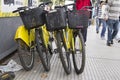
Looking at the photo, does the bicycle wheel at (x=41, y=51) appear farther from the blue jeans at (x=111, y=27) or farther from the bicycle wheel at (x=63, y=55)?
the blue jeans at (x=111, y=27)

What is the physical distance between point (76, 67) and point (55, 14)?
1000mm

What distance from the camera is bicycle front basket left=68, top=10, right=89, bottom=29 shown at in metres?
5.22

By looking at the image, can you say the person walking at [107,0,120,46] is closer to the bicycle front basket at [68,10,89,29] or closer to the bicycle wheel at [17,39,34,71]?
the bicycle front basket at [68,10,89,29]

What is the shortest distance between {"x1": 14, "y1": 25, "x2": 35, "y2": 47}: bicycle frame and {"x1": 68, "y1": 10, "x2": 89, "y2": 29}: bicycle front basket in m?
0.68

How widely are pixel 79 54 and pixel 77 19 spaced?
60 cm

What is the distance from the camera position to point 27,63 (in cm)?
548

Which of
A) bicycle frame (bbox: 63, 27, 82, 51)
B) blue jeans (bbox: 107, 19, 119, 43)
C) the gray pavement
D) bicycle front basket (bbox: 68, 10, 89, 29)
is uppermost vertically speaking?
bicycle front basket (bbox: 68, 10, 89, 29)

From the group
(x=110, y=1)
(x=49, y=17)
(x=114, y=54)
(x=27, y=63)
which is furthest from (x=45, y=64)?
(x=110, y=1)

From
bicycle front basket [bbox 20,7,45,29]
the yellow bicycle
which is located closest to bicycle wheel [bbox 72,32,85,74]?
the yellow bicycle

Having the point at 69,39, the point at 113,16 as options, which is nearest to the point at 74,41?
the point at 69,39

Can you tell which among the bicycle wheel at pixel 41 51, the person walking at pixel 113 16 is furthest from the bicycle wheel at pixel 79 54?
the person walking at pixel 113 16

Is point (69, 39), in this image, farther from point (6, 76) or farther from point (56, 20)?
point (6, 76)

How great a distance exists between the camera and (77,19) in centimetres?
525

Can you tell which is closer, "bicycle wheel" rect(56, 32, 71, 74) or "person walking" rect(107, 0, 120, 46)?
"bicycle wheel" rect(56, 32, 71, 74)
